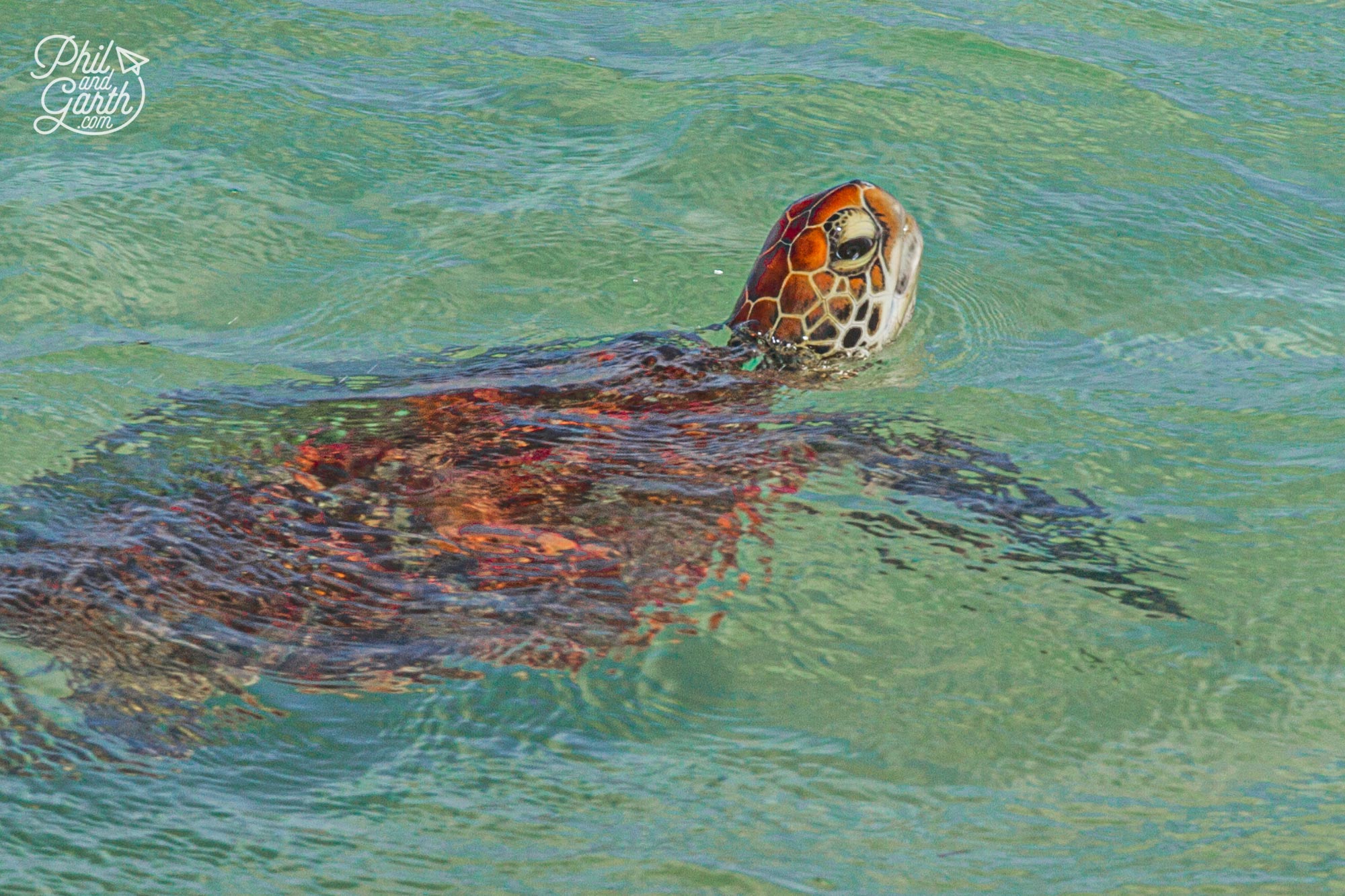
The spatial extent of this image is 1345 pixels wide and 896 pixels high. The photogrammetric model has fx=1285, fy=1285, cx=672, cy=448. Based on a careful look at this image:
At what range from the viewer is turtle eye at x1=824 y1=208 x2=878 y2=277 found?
4094mm

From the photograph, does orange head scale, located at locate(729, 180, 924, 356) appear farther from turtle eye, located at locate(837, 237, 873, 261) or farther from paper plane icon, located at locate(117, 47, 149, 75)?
paper plane icon, located at locate(117, 47, 149, 75)

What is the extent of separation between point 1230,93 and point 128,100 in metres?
5.05

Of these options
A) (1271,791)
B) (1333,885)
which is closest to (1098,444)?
(1271,791)

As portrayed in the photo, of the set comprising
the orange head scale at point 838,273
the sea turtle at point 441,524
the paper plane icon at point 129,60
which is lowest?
the sea turtle at point 441,524

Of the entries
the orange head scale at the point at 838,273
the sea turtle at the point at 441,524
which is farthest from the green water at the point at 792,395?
the orange head scale at the point at 838,273

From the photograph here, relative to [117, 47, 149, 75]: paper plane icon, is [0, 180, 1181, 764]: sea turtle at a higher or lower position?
lower

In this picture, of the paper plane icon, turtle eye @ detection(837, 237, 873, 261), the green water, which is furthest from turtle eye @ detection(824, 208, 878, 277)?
the paper plane icon

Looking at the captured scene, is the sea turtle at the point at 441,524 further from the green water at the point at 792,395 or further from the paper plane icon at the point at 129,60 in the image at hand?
the paper plane icon at the point at 129,60

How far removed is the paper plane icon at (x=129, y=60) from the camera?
608 cm

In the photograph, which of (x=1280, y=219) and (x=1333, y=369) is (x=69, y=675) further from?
(x=1280, y=219)

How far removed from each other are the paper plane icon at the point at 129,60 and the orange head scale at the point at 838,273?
357 centimetres

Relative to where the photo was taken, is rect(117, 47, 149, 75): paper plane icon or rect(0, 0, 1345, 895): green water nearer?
rect(0, 0, 1345, 895): green water

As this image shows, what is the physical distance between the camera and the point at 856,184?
414cm

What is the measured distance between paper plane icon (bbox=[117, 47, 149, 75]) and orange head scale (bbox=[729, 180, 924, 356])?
11.7ft
